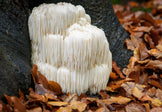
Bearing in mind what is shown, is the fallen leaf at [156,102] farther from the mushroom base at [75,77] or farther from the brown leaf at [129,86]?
the mushroom base at [75,77]

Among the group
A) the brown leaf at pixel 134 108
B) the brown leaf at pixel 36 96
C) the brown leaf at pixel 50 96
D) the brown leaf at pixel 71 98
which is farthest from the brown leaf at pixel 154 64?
the brown leaf at pixel 36 96

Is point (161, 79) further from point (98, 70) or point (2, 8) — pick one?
point (2, 8)

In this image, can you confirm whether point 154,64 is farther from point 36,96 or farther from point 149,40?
point 36,96

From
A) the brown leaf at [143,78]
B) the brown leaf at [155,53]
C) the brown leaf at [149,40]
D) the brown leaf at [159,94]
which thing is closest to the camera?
the brown leaf at [159,94]

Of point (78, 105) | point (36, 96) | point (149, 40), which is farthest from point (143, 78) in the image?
point (36, 96)

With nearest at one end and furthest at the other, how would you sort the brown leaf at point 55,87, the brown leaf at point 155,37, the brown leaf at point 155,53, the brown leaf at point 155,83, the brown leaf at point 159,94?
the brown leaf at point 55,87, the brown leaf at point 159,94, the brown leaf at point 155,83, the brown leaf at point 155,53, the brown leaf at point 155,37

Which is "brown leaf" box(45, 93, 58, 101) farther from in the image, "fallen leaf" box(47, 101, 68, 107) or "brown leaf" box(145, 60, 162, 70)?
"brown leaf" box(145, 60, 162, 70)

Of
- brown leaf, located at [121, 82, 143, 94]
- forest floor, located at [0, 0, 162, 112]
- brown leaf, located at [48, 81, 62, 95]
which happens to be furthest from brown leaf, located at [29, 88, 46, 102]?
brown leaf, located at [121, 82, 143, 94]
